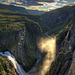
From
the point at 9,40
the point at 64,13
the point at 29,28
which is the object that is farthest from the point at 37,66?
the point at 64,13

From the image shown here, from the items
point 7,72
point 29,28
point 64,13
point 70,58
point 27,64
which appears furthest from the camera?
point 64,13

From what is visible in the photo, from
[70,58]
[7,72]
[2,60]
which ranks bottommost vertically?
[7,72]

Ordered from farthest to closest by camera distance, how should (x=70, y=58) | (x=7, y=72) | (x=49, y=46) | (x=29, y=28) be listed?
1. (x=29, y=28)
2. (x=49, y=46)
3. (x=7, y=72)
4. (x=70, y=58)

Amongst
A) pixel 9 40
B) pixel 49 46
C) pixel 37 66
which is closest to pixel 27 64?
pixel 37 66

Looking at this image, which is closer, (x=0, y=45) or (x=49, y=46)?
(x=0, y=45)

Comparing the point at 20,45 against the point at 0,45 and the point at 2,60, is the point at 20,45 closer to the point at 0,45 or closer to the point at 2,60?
the point at 0,45

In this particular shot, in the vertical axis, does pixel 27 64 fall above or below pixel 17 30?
below
